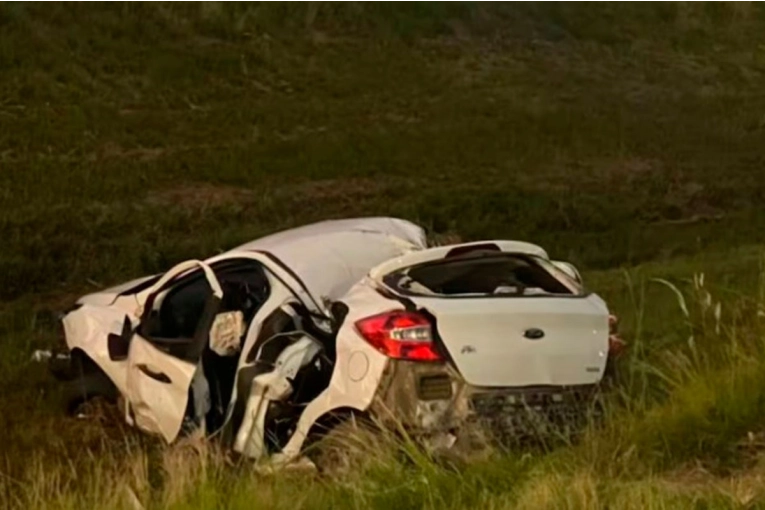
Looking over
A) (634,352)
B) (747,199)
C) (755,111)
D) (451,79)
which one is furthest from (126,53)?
(634,352)

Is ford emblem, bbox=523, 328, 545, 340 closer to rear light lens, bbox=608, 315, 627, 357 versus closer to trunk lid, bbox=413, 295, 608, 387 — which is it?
trunk lid, bbox=413, 295, 608, 387

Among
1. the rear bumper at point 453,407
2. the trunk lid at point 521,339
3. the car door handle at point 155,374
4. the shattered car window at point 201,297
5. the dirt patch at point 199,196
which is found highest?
the trunk lid at point 521,339

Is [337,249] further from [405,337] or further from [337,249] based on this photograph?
[405,337]

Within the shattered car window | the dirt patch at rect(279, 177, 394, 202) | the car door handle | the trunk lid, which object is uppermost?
the trunk lid

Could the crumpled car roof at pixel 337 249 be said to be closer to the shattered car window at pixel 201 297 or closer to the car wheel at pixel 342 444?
the shattered car window at pixel 201 297

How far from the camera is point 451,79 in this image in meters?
30.2

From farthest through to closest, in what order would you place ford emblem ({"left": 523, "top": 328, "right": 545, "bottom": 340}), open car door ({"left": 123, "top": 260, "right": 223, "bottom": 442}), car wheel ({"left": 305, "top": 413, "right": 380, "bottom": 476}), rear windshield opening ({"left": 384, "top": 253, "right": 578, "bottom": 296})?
open car door ({"left": 123, "top": 260, "right": 223, "bottom": 442}), rear windshield opening ({"left": 384, "top": 253, "right": 578, "bottom": 296}), ford emblem ({"left": 523, "top": 328, "right": 545, "bottom": 340}), car wheel ({"left": 305, "top": 413, "right": 380, "bottom": 476})

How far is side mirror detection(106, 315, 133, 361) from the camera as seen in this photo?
8.91m

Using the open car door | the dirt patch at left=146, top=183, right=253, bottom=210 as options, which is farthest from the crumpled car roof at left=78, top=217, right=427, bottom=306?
the dirt patch at left=146, top=183, right=253, bottom=210

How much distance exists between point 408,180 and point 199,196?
12.2ft

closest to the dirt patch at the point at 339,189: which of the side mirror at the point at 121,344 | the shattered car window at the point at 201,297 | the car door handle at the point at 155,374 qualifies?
the shattered car window at the point at 201,297

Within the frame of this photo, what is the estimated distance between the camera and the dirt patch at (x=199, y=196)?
19.2 meters

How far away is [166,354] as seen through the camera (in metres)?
8.49

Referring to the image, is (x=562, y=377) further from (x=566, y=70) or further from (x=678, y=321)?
(x=566, y=70)
